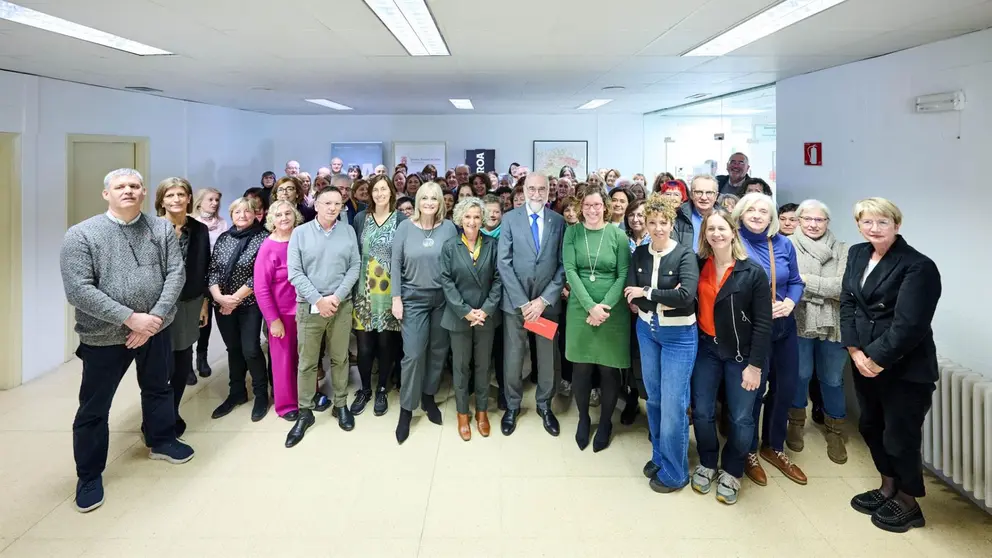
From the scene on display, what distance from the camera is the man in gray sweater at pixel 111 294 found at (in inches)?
107

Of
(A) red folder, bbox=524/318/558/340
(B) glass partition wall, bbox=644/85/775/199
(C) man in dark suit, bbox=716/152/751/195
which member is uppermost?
(B) glass partition wall, bbox=644/85/775/199

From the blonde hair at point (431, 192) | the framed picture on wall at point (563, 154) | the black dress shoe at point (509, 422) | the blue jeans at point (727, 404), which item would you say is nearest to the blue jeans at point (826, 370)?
the blue jeans at point (727, 404)

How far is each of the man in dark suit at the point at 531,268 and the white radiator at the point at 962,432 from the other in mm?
2272

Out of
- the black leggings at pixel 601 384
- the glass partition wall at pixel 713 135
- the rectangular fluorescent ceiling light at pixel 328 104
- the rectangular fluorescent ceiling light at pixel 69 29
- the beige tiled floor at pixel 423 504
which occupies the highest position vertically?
Result: the rectangular fluorescent ceiling light at pixel 328 104

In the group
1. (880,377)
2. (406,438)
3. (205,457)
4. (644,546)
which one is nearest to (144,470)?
(205,457)

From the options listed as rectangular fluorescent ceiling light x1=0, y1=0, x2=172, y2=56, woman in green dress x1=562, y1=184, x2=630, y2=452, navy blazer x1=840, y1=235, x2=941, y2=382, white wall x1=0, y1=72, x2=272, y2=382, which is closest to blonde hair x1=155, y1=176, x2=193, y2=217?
rectangular fluorescent ceiling light x1=0, y1=0, x2=172, y2=56

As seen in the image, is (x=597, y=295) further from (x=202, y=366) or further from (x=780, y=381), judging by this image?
(x=202, y=366)

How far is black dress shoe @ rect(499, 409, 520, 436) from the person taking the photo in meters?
3.68

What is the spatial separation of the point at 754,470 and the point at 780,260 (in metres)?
1.24

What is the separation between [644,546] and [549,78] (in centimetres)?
465

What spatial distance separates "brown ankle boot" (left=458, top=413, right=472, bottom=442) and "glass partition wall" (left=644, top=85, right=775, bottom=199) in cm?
475

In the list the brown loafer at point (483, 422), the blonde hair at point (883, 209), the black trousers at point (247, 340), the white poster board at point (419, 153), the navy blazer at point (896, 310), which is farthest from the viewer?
the white poster board at point (419, 153)

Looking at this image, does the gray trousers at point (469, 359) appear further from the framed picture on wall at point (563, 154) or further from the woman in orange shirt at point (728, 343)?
the framed picture on wall at point (563, 154)

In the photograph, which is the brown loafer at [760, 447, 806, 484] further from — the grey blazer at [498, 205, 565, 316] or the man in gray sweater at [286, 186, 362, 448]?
the man in gray sweater at [286, 186, 362, 448]
